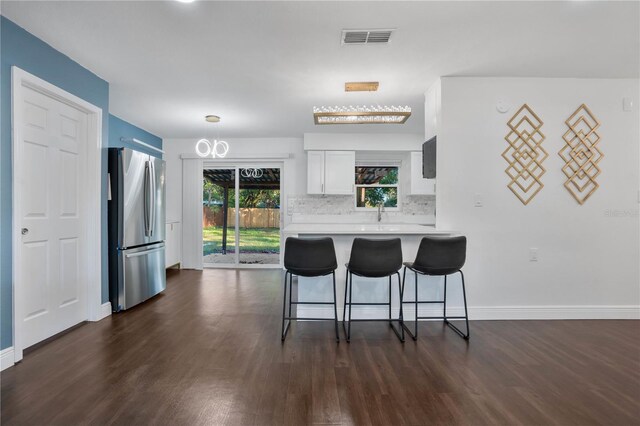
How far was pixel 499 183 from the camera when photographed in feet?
10.7

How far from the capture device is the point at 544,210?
3.28 m

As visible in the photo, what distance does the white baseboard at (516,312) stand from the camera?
3.17 meters

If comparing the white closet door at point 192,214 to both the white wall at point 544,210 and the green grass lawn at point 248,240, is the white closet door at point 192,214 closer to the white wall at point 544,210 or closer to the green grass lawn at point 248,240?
the green grass lawn at point 248,240

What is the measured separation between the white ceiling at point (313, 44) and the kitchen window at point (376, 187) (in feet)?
7.10

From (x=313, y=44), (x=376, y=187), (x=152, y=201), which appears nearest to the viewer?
(x=313, y=44)

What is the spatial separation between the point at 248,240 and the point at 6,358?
13.1 ft

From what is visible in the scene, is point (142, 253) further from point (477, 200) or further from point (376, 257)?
point (477, 200)

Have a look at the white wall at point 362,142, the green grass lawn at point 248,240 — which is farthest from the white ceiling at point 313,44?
the green grass lawn at point 248,240

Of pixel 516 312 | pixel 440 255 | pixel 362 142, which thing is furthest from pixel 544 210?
pixel 362 142

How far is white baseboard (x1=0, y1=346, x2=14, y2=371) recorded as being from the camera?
7.03ft

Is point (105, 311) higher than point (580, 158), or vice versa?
point (580, 158)

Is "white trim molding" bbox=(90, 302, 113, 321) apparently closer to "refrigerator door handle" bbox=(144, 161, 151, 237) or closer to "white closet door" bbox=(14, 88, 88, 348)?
"white closet door" bbox=(14, 88, 88, 348)

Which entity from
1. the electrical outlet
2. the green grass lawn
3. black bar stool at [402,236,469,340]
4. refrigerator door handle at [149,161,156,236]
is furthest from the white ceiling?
the green grass lawn

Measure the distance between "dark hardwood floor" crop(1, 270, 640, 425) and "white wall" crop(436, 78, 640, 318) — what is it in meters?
0.32
